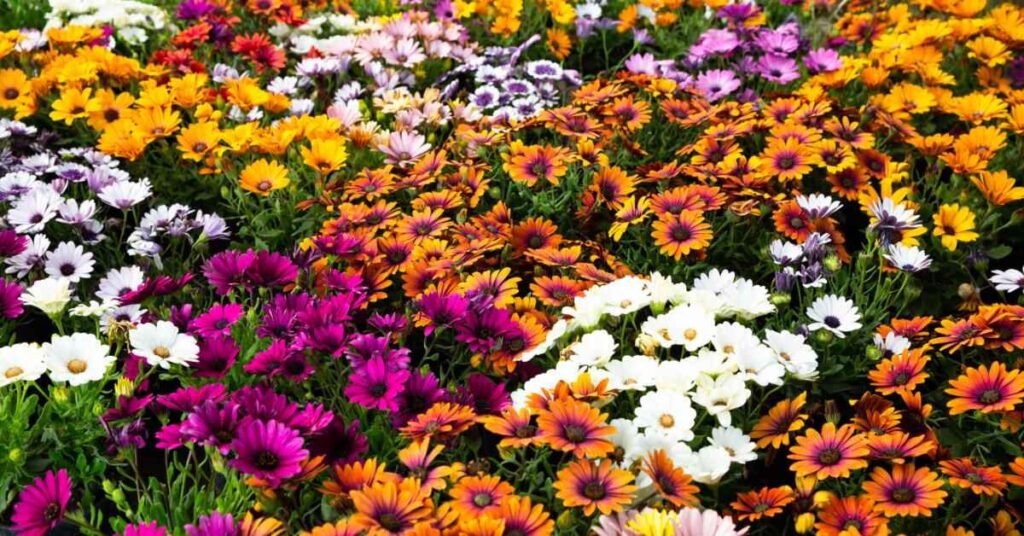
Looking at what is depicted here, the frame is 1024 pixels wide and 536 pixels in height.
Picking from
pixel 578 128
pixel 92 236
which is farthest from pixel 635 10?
pixel 92 236

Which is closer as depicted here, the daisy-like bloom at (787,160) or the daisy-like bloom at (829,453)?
the daisy-like bloom at (829,453)

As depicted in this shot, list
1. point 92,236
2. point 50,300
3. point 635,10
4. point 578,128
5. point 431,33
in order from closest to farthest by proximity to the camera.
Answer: point 50,300 → point 92,236 → point 578,128 → point 431,33 → point 635,10


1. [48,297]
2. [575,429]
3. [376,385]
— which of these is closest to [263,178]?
[48,297]

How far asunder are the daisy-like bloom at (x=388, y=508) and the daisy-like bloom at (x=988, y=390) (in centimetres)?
120

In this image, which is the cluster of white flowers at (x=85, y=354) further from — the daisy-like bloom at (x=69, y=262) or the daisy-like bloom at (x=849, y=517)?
the daisy-like bloom at (x=849, y=517)

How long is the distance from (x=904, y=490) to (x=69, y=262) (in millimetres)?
2255

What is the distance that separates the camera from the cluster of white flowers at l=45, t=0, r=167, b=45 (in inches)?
173

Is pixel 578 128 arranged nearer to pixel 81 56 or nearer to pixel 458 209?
pixel 458 209

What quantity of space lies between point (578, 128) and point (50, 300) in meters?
1.67

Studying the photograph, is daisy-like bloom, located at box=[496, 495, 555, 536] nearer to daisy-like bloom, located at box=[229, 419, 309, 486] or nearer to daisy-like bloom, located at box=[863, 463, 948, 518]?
daisy-like bloom, located at box=[229, 419, 309, 486]

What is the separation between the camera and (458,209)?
3068 mm

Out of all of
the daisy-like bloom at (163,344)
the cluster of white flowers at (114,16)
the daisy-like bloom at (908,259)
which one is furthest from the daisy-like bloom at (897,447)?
the cluster of white flowers at (114,16)

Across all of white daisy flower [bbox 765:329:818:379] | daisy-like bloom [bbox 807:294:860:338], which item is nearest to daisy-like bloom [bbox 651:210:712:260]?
daisy-like bloom [bbox 807:294:860:338]

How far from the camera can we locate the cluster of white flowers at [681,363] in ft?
6.57
